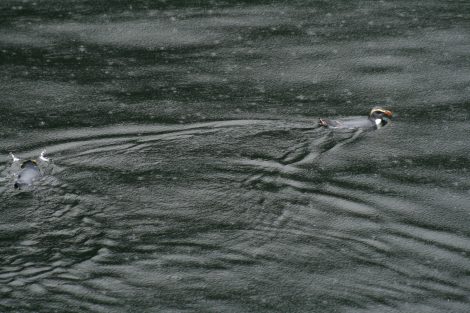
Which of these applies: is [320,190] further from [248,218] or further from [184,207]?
[184,207]

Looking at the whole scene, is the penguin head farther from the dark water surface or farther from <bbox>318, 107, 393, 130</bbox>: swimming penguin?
the dark water surface

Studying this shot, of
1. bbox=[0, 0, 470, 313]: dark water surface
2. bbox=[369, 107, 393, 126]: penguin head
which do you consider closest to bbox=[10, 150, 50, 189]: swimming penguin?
bbox=[0, 0, 470, 313]: dark water surface

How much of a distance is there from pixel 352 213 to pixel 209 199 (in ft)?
5.85

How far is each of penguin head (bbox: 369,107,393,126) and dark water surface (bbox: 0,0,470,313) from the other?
22 centimetres

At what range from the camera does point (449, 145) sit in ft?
35.6

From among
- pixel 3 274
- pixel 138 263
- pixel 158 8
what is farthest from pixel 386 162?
pixel 158 8

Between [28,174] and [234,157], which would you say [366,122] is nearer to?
[234,157]

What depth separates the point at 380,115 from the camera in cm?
1117

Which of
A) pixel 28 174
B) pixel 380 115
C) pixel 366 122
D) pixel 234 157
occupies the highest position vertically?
pixel 380 115

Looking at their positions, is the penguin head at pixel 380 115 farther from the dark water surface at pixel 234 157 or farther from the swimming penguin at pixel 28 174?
the swimming penguin at pixel 28 174

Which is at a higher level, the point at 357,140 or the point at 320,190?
the point at 357,140

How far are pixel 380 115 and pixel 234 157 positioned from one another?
2.35 m

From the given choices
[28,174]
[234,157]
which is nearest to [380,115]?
[234,157]

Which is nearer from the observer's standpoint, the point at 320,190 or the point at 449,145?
the point at 320,190
